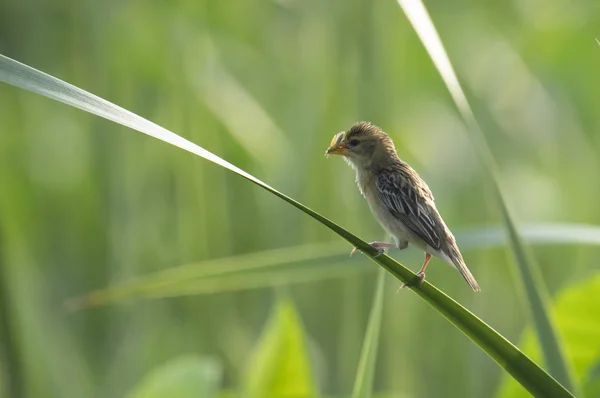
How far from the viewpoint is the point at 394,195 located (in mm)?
2688

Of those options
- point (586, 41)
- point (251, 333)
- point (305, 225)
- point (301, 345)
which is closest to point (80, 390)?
point (251, 333)

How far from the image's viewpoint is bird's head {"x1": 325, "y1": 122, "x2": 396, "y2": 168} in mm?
2670

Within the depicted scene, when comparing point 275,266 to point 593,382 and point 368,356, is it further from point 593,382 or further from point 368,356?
point 593,382

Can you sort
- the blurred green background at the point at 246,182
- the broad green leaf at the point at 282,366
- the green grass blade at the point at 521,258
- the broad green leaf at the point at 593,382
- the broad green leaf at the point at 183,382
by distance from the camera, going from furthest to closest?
1. the blurred green background at the point at 246,182
2. the broad green leaf at the point at 282,366
3. the broad green leaf at the point at 183,382
4. the broad green leaf at the point at 593,382
5. the green grass blade at the point at 521,258

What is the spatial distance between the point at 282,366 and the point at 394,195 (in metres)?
0.67

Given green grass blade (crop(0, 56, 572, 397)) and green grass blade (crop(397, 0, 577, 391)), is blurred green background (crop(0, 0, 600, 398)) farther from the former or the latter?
green grass blade (crop(0, 56, 572, 397))

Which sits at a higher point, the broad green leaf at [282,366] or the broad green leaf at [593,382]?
the broad green leaf at [593,382]

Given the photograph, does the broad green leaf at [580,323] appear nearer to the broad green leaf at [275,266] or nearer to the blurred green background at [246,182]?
the broad green leaf at [275,266]

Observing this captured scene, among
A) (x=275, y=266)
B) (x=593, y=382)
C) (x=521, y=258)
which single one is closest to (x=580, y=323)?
(x=593, y=382)

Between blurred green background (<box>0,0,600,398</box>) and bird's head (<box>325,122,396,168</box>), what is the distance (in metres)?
1.01

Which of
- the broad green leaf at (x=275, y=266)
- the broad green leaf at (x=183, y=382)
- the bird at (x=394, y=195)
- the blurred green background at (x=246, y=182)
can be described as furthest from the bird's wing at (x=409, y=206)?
the blurred green background at (x=246, y=182)

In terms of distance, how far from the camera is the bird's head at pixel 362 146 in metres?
2.67

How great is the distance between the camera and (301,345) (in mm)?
3021

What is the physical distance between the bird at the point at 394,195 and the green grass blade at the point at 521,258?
0.42 meters
